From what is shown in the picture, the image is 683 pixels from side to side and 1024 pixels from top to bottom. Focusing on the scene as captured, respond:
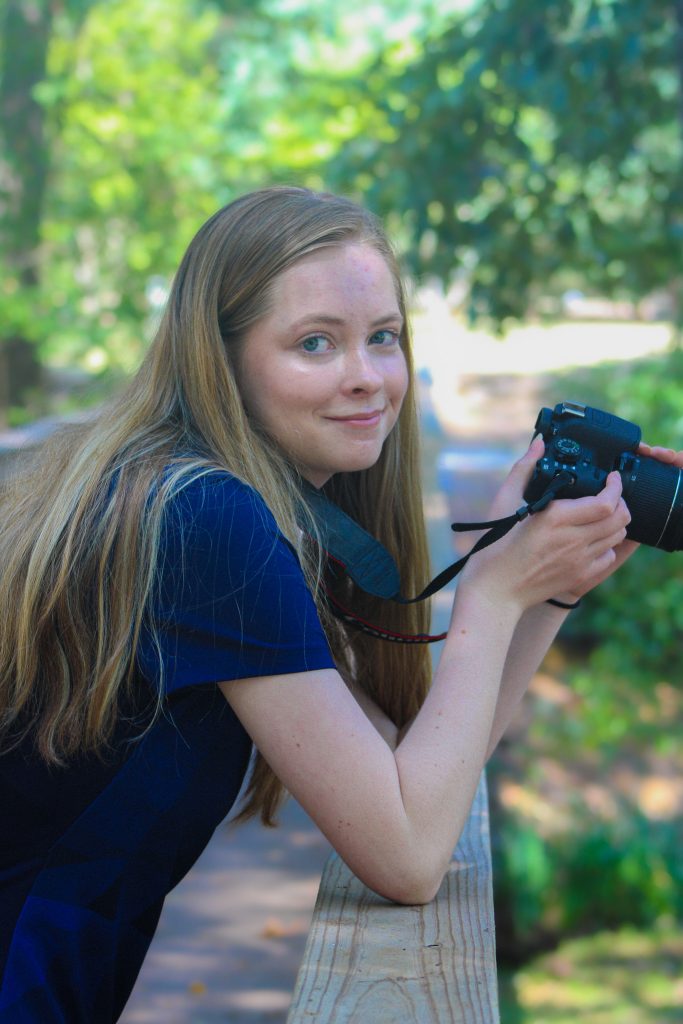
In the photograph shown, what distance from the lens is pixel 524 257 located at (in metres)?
6.26

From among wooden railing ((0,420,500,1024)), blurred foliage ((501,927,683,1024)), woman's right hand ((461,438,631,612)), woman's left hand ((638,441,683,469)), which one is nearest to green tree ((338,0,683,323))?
blurred foliage ((501,927,683,1024))

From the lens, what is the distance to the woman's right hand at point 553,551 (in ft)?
5.98

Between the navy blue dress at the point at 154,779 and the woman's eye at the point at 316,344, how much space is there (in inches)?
12.3

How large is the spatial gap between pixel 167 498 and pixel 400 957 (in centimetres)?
64

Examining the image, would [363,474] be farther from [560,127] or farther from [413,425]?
[560,127]

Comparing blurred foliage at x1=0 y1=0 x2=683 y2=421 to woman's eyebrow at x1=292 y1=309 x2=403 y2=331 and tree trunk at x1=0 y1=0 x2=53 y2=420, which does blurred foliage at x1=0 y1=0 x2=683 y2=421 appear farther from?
woman's eyebrow at x1=292 y1=309 x2=403 y2=331

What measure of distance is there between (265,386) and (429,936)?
84cm

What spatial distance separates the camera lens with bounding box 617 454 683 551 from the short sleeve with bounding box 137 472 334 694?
595mm

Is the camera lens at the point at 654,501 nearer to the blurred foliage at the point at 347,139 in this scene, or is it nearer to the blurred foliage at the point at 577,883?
the blurred foliage at the point at 347,139

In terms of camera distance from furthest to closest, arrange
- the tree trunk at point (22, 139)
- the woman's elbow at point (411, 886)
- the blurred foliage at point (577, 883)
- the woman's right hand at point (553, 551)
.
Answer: the tree trunk at point (22, 139)
the blurred foliage at point (577, 883)
the woman's right hand at point (553, 551)
the woman's elbow at point (411, 886)

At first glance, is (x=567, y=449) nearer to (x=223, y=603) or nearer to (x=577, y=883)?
(x=223, y=603)

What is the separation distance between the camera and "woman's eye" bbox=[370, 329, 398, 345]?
205 centimetres

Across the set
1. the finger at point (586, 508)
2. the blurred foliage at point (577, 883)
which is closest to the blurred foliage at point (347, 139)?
the finger at point (586, 508)

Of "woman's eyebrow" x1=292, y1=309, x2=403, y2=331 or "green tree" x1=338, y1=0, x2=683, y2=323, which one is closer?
"woman's eyebrow" x1=292, y1=309, x2=403, y2=331
